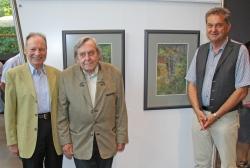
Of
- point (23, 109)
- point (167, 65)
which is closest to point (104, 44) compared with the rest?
point (167, 65)

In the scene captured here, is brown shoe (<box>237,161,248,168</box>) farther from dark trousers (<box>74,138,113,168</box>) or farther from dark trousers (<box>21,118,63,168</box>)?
dark trousers (<box>21,118,63,168</box>)

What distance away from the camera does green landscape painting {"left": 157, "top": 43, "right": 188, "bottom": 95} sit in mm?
2744

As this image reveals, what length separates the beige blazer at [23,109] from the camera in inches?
79.3

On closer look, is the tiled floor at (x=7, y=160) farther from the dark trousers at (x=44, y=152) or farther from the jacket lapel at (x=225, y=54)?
the jacket lapel at (x=225, y=54)

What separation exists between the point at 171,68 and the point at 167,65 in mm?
50

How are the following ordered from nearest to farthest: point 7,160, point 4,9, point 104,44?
point 104,44, point 7,160, point 4,9

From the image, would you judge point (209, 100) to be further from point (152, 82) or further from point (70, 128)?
point (70, 128)

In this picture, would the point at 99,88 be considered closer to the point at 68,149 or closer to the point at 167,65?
the point at 68,149

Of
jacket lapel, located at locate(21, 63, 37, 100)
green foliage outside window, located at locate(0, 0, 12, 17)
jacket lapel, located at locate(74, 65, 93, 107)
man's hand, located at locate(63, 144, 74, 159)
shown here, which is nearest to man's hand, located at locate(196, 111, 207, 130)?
jacket lapel, located at locate(74, 65, 93, 107)

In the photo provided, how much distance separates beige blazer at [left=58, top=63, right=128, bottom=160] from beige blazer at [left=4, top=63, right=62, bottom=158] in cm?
9

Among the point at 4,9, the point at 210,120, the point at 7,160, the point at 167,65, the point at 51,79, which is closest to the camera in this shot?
the point at 51,79

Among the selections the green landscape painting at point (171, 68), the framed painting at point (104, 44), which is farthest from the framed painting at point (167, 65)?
the framed painting at point (104, 44)

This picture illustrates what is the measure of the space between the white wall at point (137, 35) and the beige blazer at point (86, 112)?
595 millimetres

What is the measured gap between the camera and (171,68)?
279 centimetres
